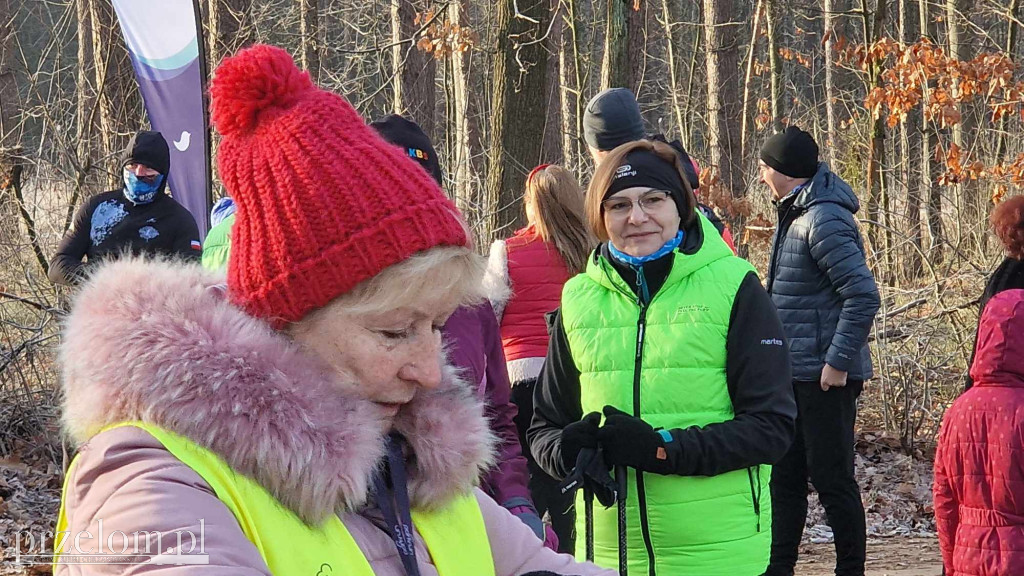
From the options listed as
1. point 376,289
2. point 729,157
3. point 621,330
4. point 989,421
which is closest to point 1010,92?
point 729,157

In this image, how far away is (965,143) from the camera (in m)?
15.1

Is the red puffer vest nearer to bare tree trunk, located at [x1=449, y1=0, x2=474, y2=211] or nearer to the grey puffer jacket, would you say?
the grey puffer jacket

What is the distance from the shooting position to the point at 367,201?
1.82 m

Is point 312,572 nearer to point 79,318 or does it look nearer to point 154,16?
point 79,318

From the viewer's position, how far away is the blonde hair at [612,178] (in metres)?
3.89

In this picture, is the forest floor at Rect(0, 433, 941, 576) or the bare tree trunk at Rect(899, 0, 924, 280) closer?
the forest floor at Rect(0, 433, 941, 576)

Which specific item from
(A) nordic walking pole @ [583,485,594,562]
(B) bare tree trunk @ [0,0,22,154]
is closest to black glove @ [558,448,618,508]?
(A) nordic walking pole @ [583,485,594,562]

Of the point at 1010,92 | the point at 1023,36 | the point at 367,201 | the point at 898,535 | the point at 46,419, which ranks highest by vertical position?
the point at 1023,36

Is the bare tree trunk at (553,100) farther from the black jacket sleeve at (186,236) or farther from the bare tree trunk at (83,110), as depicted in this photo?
the bare tree trunk at (83,110)

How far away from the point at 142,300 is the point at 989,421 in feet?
11.8

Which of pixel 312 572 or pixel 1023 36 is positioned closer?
pixel 312 572

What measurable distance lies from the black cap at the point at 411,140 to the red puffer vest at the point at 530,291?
3.59 feet

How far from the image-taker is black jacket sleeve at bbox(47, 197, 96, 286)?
286 inches

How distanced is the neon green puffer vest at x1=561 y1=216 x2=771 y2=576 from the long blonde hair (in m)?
1.57
